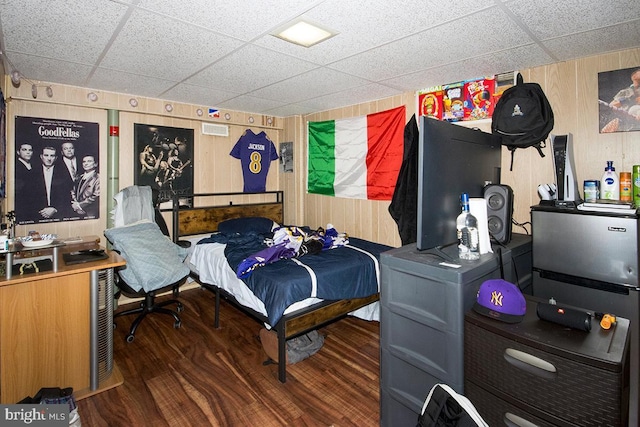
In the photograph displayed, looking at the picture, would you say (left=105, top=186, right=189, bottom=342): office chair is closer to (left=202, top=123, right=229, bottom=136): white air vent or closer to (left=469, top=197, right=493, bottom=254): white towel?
(left=202, top=123, right=229, bottom=136): white air vent

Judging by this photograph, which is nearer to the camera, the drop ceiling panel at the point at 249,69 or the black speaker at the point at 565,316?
the black speaker at the point at 565,316

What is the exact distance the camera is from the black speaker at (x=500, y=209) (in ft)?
6.57

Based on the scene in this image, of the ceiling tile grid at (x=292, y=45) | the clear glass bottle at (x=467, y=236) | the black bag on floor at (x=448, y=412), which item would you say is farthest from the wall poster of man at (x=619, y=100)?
the black bag on floor at (x=448, y=412)

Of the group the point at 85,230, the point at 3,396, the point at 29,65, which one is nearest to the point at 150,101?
the point at 29,65

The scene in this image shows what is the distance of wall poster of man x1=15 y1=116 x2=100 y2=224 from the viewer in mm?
3072

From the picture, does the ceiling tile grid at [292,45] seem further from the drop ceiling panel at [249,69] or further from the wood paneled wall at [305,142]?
the wood paneled wall at [305,142]

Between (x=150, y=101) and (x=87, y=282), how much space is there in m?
2.33

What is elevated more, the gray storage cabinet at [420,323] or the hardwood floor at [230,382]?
the gray storage cabinet at [420,323]

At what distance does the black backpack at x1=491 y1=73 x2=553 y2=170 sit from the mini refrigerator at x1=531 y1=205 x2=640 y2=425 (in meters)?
0.76

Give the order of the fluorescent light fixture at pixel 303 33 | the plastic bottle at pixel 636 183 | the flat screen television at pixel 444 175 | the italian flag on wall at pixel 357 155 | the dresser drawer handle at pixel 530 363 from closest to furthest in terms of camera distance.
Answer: the dresser drawer handle at pixel 530 363, the flat screen television at pixel 444 175, the fluorescent light fixture at pixel 303 33, the plastic bottle at pixel 636 183, the italian flag on wall at pixel 357 155

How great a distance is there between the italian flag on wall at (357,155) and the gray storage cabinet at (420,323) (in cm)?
198

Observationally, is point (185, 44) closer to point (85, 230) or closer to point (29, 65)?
point (29, 65)

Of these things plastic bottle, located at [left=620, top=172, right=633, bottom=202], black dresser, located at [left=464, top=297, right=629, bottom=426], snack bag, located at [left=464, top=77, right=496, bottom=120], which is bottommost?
black dresser, located at [left=464, top=297, right=629, bottom=426]

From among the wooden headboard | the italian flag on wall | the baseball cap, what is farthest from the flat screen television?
the wooden headboard
